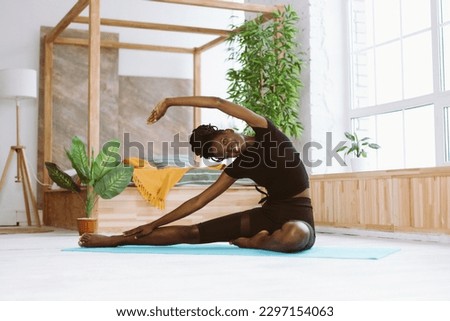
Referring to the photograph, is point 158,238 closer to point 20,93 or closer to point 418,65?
point 418,65

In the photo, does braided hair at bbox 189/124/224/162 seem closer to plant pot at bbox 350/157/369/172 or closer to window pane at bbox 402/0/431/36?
plant pot at bbox 350/157/369/172

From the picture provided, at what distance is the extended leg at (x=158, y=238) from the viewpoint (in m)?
3.70

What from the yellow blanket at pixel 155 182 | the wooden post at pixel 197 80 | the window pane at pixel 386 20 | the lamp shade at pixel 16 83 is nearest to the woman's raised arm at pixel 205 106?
the yellow blanket at pixel 155 182

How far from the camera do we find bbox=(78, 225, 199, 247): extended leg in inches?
146

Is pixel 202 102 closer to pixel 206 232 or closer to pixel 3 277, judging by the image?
pixel 206 232

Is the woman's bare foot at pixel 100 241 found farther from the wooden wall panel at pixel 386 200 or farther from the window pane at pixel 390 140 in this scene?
the window pane at pixel 390 140

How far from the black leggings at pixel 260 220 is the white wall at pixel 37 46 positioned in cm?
416

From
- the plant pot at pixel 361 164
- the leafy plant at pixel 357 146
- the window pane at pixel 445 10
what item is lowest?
the plant pot at pixel 361 164

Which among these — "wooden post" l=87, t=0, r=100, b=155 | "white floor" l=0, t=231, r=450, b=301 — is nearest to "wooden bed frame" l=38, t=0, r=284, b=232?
"wooden post" l=87, t=0, r=100, b=155

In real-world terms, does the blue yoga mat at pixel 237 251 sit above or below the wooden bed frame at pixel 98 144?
below

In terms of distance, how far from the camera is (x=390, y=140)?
5.75 m

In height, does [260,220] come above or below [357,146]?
below

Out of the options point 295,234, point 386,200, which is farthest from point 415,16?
point 295,234

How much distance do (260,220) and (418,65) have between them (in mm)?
2552
